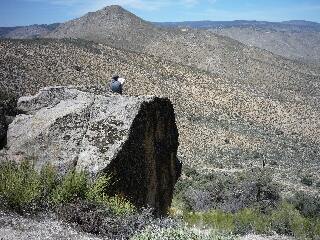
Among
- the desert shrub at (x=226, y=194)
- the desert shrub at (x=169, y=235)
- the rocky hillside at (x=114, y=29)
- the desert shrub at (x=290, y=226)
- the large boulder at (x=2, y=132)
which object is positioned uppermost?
the rocky hillside at (x=114, y=29)

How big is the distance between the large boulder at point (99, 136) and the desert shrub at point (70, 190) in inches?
40.0

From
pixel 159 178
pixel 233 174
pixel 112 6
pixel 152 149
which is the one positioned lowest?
pixel 233 174

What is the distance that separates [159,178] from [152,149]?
0.99 m

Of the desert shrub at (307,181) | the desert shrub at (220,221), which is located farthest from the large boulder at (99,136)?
the desert shrub at (307,181)

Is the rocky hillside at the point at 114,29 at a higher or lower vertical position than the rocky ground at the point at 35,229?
higher

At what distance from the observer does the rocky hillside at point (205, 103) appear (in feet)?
122

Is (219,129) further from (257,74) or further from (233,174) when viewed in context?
(257,74)

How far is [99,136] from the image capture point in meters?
8.87

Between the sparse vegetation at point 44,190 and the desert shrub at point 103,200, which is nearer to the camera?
the sparse vegetation at point 44,190

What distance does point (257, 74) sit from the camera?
82875 mm

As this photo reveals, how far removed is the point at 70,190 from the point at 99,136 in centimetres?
223

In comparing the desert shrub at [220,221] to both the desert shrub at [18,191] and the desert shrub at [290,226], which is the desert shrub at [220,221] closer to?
the desert shrub at [290,226]

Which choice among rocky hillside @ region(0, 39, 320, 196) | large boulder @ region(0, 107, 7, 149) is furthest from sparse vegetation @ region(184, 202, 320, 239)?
rocky hillside @ region(0, 39, 320, 196)

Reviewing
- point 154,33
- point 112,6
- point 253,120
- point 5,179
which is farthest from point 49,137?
point 112,6
